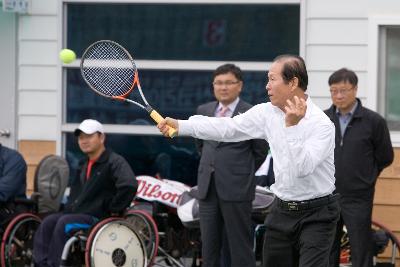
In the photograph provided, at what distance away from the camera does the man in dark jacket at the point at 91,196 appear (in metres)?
10.1

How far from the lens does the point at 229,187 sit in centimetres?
971

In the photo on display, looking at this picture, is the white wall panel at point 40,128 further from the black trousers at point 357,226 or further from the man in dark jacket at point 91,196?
the black trousers at point 357,226

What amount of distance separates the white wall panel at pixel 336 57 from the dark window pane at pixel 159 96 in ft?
1.94

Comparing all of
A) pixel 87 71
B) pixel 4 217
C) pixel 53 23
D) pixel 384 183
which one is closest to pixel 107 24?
pixel 53 23

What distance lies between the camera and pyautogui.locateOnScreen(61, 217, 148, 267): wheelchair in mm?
9805

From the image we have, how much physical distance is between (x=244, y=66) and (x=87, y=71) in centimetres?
377

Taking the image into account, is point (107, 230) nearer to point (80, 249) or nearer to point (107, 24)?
point (80, 249)

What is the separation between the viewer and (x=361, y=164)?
32.4 ft

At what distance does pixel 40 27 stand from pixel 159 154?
1.76 m

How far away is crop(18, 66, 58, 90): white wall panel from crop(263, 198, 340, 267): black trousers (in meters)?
5.02

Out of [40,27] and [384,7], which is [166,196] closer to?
[40,27]

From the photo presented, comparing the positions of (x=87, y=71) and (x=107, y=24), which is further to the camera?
(x=107, y=24)

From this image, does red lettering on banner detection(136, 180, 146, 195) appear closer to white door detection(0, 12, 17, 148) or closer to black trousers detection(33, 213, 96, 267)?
black trousers detection(33, 213, 96, 267)

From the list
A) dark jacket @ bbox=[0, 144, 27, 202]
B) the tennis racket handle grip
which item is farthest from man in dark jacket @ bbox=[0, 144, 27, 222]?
the tennis racket handle grip
